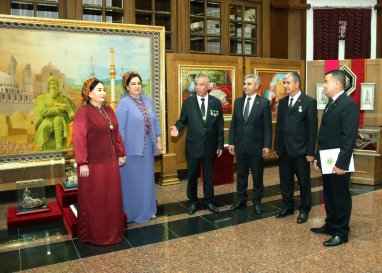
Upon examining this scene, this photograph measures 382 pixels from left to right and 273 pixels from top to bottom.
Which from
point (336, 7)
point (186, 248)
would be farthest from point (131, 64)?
point (336, 7)

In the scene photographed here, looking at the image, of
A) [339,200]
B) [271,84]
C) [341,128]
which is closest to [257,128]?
[341,128]

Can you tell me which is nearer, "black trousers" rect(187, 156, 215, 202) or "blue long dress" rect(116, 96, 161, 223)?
"blue long dress" rect(116, 96, 161, 223)

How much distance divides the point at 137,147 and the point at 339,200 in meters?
1.99

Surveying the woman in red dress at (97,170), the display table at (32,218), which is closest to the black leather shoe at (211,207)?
the woman in red dress at (97,170)

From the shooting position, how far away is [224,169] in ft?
18.4

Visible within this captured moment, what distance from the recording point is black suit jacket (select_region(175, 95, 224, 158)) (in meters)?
3.98

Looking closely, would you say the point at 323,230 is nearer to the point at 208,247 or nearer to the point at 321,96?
the point at 208,247

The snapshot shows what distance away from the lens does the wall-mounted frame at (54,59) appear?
179 inches

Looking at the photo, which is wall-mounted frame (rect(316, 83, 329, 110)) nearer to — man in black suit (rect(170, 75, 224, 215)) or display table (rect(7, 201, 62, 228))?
man in black suit (rect(170, 75, 224, 215))

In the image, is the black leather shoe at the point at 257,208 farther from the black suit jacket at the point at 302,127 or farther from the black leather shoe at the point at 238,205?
the black suit jacket at the point at 302,127

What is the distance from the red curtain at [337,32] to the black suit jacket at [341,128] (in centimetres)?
467

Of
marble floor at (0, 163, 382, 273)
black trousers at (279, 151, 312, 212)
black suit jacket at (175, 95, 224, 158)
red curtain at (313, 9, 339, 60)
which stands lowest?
marble floor at (0, 163, 382, 273)

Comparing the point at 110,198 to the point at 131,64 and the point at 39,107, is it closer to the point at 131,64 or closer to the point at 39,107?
the point at 39,107

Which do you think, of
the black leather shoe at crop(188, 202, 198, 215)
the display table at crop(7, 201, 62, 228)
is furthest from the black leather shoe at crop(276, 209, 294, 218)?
the display table at crop(7, 201, 62, 228)
